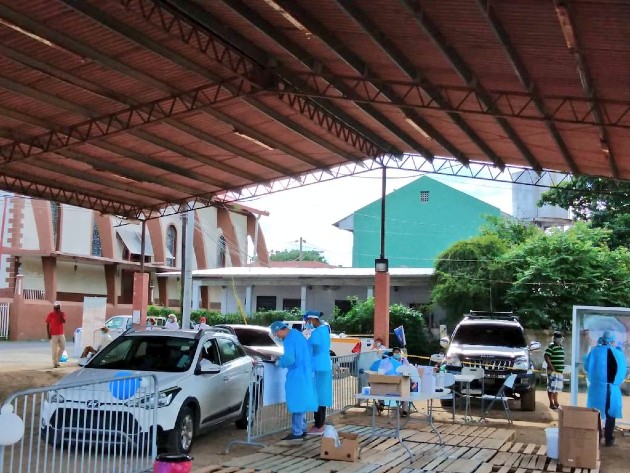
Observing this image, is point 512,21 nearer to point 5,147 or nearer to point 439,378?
point 439,378

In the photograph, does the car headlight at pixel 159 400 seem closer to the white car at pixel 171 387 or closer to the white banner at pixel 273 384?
the white car at pixel 171 387

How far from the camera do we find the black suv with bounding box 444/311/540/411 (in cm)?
1478

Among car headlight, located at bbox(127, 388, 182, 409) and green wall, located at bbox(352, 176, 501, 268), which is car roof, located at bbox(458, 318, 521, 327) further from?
green wall, located at bbox(352, 176, 501, 268)

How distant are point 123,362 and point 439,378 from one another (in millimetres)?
5002

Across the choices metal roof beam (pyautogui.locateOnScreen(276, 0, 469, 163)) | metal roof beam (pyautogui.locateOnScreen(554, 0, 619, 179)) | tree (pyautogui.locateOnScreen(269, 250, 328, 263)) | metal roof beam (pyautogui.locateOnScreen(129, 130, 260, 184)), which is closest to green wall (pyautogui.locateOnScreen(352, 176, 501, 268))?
metal roof beam (pyautogui.locateOnScreen(129, 130, 260, 184))

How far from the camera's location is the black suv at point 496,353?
48.5ft

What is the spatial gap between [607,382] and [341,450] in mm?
4872

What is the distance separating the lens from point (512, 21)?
33.5ft

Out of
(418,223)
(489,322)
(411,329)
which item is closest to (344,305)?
→ (411,329)

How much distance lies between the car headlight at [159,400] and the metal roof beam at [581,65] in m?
6.91

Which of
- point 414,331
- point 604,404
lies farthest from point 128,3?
point 414,331

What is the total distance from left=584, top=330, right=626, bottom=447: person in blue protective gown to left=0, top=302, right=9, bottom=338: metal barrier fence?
28.6 m

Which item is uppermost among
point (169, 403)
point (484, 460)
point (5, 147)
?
point (5, 147)

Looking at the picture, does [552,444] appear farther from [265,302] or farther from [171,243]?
[171,243]
